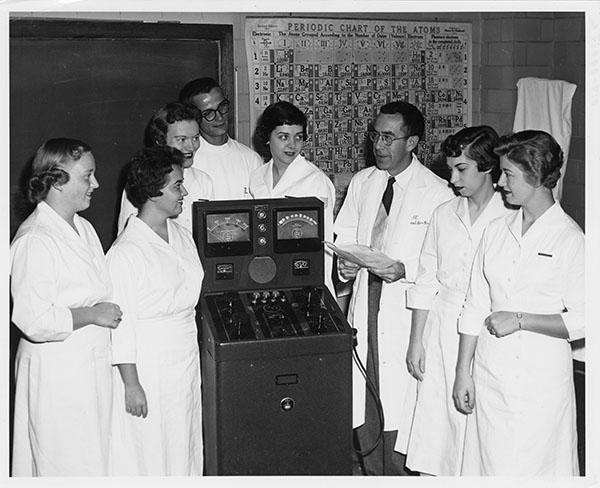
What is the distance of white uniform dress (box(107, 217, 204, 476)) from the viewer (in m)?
2.94

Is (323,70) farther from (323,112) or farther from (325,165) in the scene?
(325,165)

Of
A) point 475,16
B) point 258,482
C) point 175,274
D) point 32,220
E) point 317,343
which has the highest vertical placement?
point 475,16

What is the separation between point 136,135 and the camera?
445cm

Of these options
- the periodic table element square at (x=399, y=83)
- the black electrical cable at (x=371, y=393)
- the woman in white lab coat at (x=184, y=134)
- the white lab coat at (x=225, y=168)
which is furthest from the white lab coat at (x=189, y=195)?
the periodic table element square at (x=399, y=83)

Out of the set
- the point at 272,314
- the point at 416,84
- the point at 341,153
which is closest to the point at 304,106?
the point at 341,153

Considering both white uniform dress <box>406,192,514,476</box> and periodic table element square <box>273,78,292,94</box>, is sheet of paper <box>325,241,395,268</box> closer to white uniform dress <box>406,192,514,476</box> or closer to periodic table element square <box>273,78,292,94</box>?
white uniform dress <box>406,192,514,476</box>

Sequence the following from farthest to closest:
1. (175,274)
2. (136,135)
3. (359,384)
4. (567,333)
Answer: (136,135), (359,384), (175,274), (567,333)

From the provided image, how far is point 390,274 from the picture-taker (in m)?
3.44

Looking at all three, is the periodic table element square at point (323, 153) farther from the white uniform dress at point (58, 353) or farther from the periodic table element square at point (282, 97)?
the white uniform dress at point (58, 353)

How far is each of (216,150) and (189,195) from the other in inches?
16.1

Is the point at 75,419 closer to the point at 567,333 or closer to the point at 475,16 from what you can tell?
the point at 567,333

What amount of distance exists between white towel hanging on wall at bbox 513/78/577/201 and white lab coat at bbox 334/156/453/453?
1334 mm

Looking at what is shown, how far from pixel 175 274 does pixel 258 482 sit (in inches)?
28.7

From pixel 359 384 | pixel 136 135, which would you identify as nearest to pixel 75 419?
pixel 359 384
